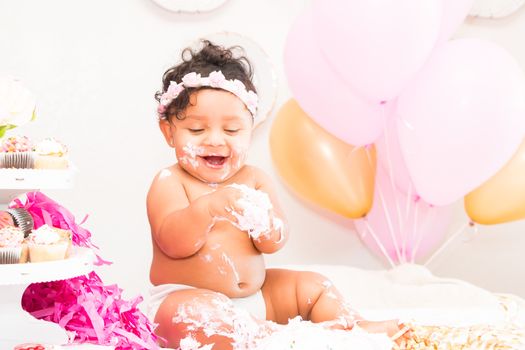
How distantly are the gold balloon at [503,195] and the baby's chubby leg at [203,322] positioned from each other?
42.9 inches

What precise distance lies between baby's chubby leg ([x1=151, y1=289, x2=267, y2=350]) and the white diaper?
41 millimetres

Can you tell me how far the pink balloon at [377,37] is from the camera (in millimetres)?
1859

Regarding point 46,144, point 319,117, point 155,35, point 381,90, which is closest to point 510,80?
point 381,90

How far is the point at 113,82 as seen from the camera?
2420 mm

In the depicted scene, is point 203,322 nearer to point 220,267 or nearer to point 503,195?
point 220,267

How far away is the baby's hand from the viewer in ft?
4.09

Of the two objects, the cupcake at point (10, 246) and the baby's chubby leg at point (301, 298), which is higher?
the cupcake at point (10, 246)

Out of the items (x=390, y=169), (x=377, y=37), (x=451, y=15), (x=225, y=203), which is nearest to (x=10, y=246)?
(x=225, y=203)

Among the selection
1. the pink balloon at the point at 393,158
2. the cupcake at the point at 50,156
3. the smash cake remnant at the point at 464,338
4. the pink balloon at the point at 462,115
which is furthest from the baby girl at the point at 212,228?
the pink balloon at the point at 393,158

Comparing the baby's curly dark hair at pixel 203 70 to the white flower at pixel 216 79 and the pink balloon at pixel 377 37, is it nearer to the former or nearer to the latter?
the white flower at pixel 216 79

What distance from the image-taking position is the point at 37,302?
115 cm

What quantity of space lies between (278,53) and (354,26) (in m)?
0.69

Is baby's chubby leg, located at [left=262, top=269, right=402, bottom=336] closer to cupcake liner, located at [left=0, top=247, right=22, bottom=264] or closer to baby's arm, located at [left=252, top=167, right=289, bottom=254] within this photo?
baby's arm, located at [left=252, top=167, right=289, bottom=254]

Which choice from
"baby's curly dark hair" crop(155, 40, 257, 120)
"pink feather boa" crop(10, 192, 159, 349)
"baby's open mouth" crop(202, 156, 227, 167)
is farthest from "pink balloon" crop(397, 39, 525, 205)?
"pink feather boa" crop(10, 192, 159, 349)
